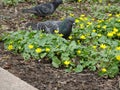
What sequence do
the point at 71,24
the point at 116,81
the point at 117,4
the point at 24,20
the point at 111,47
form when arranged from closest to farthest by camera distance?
the point at 116,81 → the point at 111,47 → the point at 71,24 → the point at 24,20 → the point at 117,4

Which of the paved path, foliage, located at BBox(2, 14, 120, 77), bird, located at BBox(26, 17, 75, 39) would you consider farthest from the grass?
the paved path

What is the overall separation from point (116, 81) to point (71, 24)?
183cm

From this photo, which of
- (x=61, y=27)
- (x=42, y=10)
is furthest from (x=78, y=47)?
Result: (x=42, y=10)

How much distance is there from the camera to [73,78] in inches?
196

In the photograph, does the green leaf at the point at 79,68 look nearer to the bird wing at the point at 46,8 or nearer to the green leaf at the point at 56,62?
the green leaf at the point at 56,62

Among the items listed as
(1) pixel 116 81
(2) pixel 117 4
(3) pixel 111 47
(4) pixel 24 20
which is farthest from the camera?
(2) pixel 117 4

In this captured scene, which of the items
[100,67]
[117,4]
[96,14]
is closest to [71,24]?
[100,67]

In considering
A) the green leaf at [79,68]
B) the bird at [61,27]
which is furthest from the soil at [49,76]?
the bird at [61,27]

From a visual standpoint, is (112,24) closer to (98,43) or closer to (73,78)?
(98,43)

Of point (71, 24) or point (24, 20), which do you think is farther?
point (24, 20)

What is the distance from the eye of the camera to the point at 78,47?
219 inches

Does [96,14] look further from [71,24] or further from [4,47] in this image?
[4,47]

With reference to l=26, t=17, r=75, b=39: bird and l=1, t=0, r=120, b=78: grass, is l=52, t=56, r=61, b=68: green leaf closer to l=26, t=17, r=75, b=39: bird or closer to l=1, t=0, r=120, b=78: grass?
l=1, t=0, r=120, b=78: grass

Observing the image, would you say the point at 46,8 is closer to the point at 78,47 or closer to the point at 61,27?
the point at 61,27
